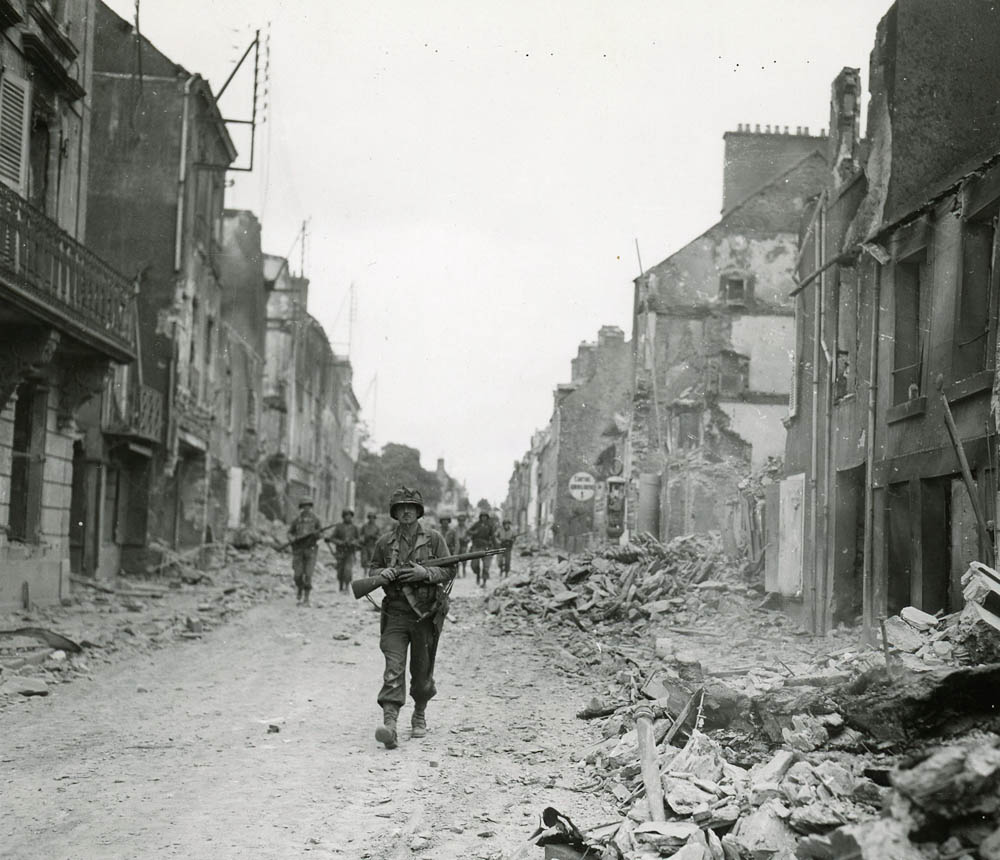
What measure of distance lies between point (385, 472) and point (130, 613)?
66.2 metres

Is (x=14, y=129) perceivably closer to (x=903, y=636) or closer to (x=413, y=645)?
(x=413, y=645)

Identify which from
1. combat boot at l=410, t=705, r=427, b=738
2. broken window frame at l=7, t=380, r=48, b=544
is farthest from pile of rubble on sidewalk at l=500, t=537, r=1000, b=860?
broken window frame at l=7, t=380, r=48, b=544

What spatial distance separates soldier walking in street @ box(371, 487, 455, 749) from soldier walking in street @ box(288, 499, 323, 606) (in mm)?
10887

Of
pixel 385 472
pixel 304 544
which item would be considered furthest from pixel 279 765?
pixel 385 472

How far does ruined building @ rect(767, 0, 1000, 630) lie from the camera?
1070 cm

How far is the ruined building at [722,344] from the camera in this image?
100ft

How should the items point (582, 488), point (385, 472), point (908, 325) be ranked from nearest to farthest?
point (908, 325) → point (582, 488) → point (385, 472)

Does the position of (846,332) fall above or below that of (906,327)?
above

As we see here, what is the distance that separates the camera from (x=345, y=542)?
69.5 feet

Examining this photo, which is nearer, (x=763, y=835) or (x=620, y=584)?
(x=763, y=835)

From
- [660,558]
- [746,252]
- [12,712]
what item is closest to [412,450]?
[746,252]

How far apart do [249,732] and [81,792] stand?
84.1 inches

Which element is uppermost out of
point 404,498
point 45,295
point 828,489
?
point 45,295

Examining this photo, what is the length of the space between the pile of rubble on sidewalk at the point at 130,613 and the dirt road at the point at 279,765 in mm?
505
